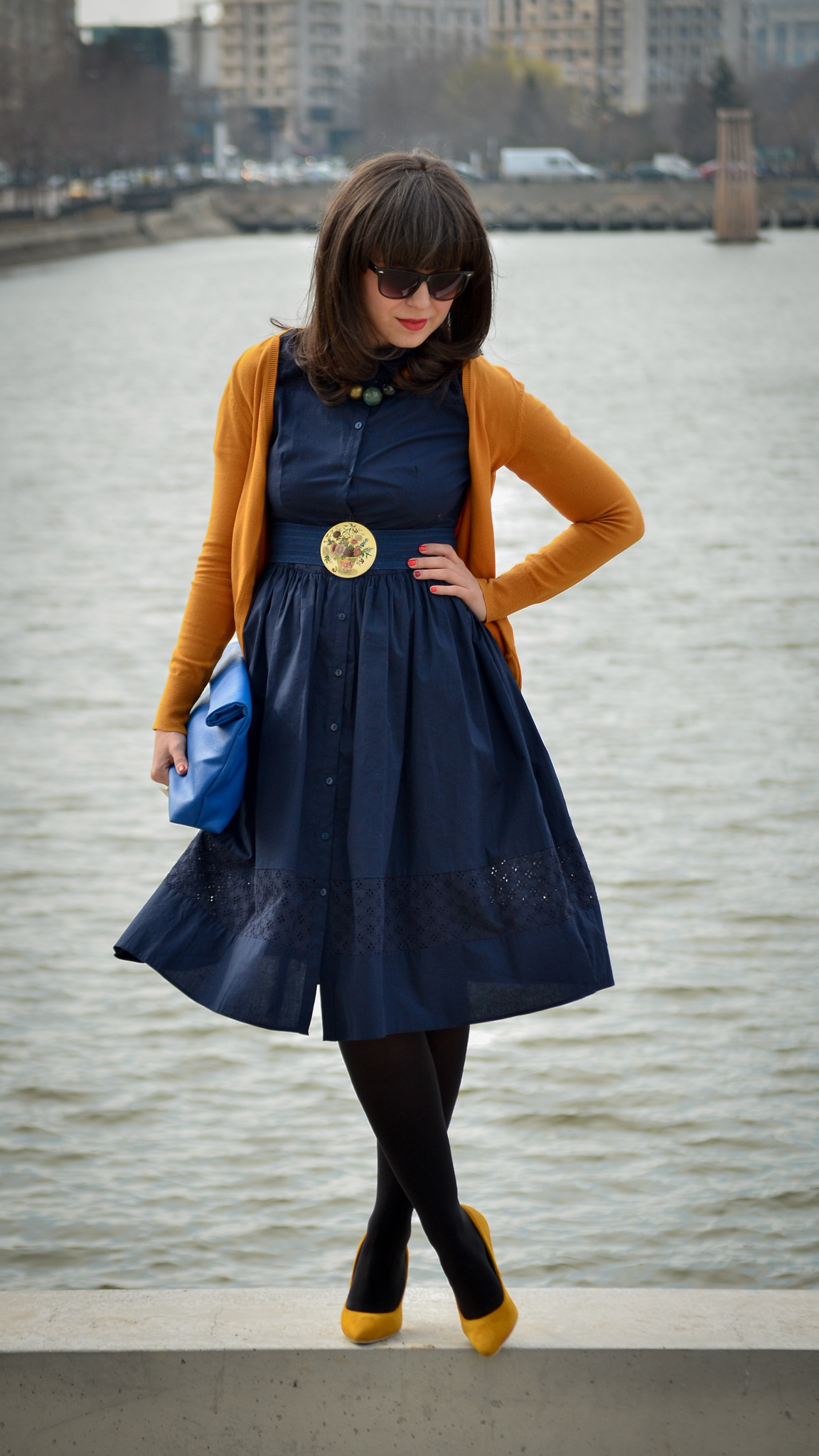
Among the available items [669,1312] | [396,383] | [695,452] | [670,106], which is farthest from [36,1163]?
[670,106]

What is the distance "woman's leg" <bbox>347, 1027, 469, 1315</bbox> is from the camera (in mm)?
1851

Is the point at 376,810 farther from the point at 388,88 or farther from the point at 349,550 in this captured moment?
the point at 388,88

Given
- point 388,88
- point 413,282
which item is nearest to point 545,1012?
point 413,282

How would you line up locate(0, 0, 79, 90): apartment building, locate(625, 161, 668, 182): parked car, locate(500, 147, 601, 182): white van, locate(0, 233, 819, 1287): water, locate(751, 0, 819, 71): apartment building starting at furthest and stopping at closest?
locate(751, 0, 819, 71): apartment building < locate(500, 147, 601, 182): white van < locate(625, 161, 668, 182): parked car < locate(0, 0, 79, 90): apartment building < locate(0, 233, 819, 1287): water

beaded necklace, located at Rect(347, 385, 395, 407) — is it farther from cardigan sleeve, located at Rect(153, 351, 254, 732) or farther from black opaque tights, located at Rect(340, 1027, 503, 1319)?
black opaque tights, located at Rect(340, 1027, 503, 1319)

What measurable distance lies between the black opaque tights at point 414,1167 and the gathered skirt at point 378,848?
0.17 ft

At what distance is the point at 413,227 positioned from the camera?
1.70 meters

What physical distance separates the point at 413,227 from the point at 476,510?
32cm

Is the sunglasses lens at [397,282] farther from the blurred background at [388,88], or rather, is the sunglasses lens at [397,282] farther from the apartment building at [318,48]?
the apartment building at [318,48]

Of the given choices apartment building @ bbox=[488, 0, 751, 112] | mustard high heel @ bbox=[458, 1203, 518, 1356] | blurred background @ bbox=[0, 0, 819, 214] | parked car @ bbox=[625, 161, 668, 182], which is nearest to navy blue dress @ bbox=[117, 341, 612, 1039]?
mustard high heel @ bbox=[458, 1203, 518, 1356]

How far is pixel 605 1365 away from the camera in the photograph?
5.73 feet

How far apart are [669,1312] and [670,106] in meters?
108

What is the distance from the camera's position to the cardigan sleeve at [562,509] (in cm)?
187

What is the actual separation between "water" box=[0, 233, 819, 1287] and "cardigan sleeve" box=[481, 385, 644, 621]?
1.25 m
